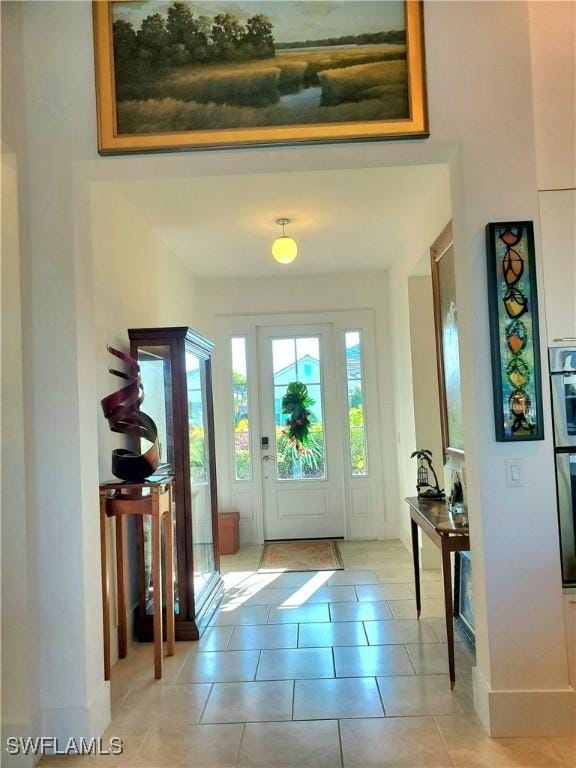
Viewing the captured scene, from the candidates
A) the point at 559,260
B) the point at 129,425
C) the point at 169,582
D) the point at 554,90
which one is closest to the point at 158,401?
the point at 129,425

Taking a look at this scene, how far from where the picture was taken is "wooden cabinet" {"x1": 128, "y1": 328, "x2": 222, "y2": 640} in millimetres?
3451

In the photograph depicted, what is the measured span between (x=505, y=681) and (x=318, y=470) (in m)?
3.62

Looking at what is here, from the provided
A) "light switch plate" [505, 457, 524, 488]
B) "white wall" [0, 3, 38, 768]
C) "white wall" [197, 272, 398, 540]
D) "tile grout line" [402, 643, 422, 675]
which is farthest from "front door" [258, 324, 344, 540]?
"white wall" [0, 3, 38, 768]

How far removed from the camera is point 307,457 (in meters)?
5.89

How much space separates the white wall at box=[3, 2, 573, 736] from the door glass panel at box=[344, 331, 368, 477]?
338 cm

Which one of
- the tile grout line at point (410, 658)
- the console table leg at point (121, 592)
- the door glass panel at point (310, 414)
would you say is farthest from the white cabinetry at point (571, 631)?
the door glass panel at point (310, 414)

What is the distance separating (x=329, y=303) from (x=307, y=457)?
5.36 ft

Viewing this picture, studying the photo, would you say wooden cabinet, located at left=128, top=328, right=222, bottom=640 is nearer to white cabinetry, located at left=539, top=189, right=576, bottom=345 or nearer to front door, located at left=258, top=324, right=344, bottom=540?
front door, located at left=258, top=324, right=344, bottom=540

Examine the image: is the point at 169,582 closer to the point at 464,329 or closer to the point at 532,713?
the point at 532,713

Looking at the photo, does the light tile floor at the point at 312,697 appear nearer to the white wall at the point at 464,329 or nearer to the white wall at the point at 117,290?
the white wall at the point at 464,329

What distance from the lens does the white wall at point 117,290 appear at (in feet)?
10.5

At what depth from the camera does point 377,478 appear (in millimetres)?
5840

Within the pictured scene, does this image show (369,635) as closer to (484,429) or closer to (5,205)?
(484,429)

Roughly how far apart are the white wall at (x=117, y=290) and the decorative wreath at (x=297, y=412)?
6.13 feet
